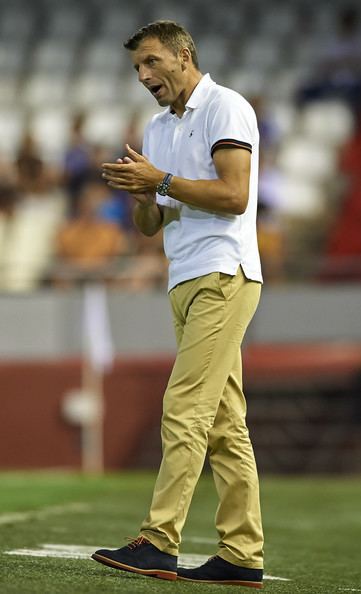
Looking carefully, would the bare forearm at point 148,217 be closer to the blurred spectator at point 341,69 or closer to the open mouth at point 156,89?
the open mouth at point 156,89

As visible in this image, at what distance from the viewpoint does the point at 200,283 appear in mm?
4926

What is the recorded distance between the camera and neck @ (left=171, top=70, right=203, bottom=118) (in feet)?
16.5

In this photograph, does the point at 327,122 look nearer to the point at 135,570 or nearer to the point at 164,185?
the point at 164,185

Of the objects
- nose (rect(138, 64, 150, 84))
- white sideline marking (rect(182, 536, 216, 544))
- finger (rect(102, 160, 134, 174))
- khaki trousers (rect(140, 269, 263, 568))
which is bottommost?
white sideline marking (rect(182, 536, 216, 544))

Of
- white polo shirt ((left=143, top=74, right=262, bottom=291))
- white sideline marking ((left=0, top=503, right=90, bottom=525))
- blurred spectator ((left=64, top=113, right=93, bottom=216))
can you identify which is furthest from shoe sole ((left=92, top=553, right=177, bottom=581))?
blurred spectator ((left=64, top=113, right=93, bottom=216))

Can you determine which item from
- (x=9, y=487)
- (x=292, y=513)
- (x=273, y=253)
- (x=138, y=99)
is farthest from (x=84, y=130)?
(x=292, y=513)

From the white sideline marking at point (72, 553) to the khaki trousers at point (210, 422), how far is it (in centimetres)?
44

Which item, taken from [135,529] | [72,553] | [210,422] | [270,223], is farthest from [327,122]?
[210,422]

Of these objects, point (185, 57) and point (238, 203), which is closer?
point (238, 203)

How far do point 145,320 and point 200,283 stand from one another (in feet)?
24.3

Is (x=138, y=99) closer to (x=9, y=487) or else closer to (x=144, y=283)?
(x=144, y=283)

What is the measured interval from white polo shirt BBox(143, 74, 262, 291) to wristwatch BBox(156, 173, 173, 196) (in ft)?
0.45

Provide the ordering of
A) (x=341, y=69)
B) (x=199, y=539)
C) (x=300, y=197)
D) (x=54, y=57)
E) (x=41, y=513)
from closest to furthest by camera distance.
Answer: (x=199, y=539)
(x=41, y=513)
(x=300, y=197)
(x=341, y=69)
(x=54, y=57)

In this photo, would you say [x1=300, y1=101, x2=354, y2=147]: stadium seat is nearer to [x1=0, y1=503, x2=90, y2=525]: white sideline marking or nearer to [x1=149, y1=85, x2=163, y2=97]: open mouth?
[x1=0, y1=503, x2=90, y2=525]: white sideline marking
